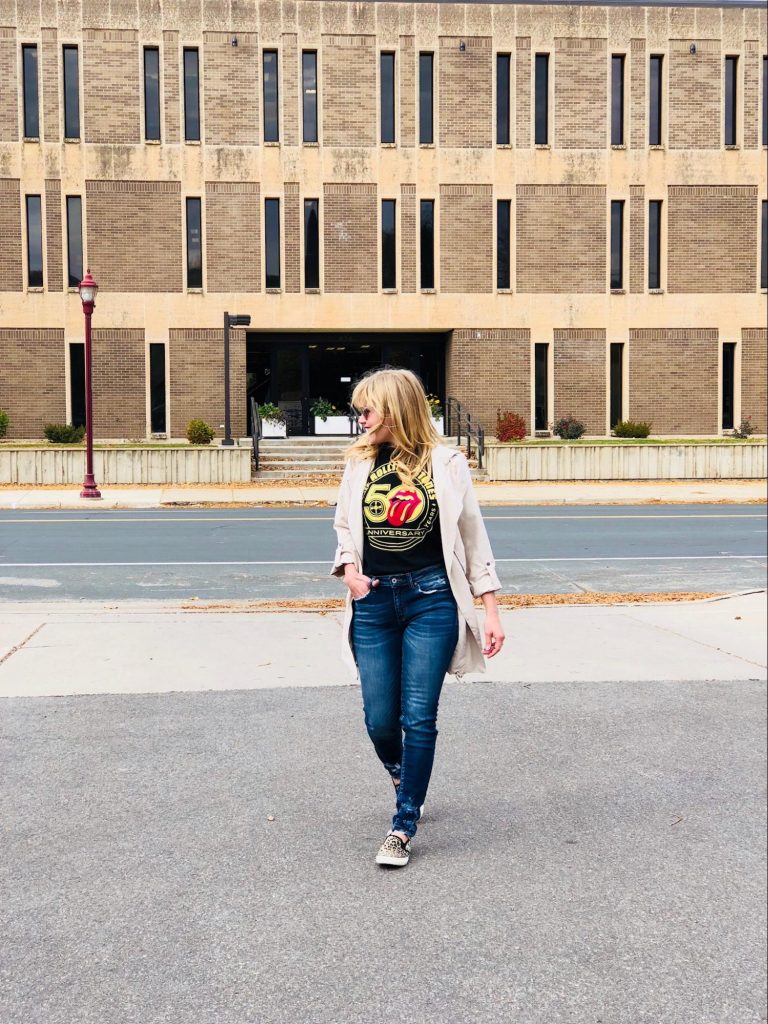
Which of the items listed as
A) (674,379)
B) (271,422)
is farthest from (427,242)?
(674,379)

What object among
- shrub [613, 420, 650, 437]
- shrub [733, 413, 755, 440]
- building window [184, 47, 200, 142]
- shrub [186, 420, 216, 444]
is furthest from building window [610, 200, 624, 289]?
shrub [186, 420, 216, 444]

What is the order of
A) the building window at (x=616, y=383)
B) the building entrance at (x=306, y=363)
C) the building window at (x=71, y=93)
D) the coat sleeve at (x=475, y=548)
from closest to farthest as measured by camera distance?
1. the coat sleeve at (x=475, y=548)
2. the building window at (x=71, y=93)
3. the building window at (x=616, y=383)
4. the building entrance at (x=306, y=363)

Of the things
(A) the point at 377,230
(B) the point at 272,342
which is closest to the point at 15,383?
(B) the point at 272,342

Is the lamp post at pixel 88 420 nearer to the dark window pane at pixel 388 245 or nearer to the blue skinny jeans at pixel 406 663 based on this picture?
the dark window pane at pixel 388 245

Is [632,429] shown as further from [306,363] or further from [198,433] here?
[198,433]

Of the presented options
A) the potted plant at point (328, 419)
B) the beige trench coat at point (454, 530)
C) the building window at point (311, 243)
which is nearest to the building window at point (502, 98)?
the building window at point (311, 243)

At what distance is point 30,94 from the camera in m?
35.2

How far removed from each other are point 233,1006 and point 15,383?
3635 centimetres

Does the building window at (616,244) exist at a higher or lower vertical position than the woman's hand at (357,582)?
higher

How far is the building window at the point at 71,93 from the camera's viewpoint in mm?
34344

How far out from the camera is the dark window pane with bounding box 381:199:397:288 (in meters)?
37.2

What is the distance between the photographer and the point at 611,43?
35750 millimetres

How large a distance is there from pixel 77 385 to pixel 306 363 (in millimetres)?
7681

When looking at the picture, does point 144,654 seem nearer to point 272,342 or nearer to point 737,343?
point 272,342
